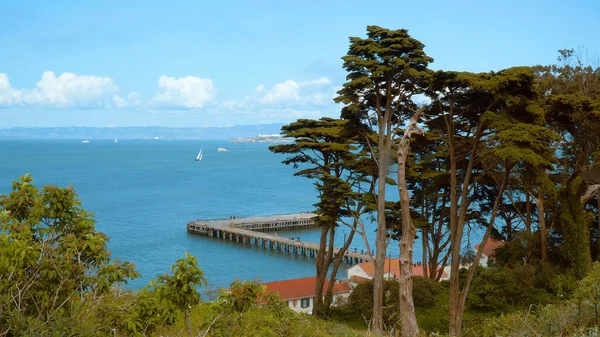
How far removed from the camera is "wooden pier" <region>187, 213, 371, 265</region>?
4488 centimetres

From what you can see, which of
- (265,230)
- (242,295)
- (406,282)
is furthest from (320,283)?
(265,230)

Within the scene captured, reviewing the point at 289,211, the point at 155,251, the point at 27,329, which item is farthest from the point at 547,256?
the point at 289,211

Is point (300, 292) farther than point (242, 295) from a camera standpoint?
Yes

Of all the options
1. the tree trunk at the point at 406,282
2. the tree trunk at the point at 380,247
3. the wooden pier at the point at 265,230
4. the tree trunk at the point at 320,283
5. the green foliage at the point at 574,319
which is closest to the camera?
the green foliage at the point at 574,319

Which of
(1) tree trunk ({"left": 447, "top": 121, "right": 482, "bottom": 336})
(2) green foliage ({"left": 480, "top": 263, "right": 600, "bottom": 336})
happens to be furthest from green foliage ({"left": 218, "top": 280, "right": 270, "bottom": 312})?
(1) tree trunk ({"left": 447, "top": 121, "right": 482, "bottom": 336})

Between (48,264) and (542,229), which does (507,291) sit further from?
(48,264)

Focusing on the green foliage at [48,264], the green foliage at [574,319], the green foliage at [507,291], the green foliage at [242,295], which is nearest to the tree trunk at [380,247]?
the green foliage at [507,291]

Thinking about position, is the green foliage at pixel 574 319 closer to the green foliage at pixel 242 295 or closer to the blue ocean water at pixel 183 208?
the green foliage at pixel 242 295

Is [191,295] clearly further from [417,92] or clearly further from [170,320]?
[417,92]

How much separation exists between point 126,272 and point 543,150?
953 cm

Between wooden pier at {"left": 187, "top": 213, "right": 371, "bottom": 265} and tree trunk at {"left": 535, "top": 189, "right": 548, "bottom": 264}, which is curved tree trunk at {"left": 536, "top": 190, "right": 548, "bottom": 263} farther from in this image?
wooden pier at {"left": 187, "top": 213, "right": 371, "bottom": 265}

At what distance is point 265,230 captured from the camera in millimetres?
54781

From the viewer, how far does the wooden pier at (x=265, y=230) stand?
44.9 m

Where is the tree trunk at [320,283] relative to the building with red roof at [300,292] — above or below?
above
